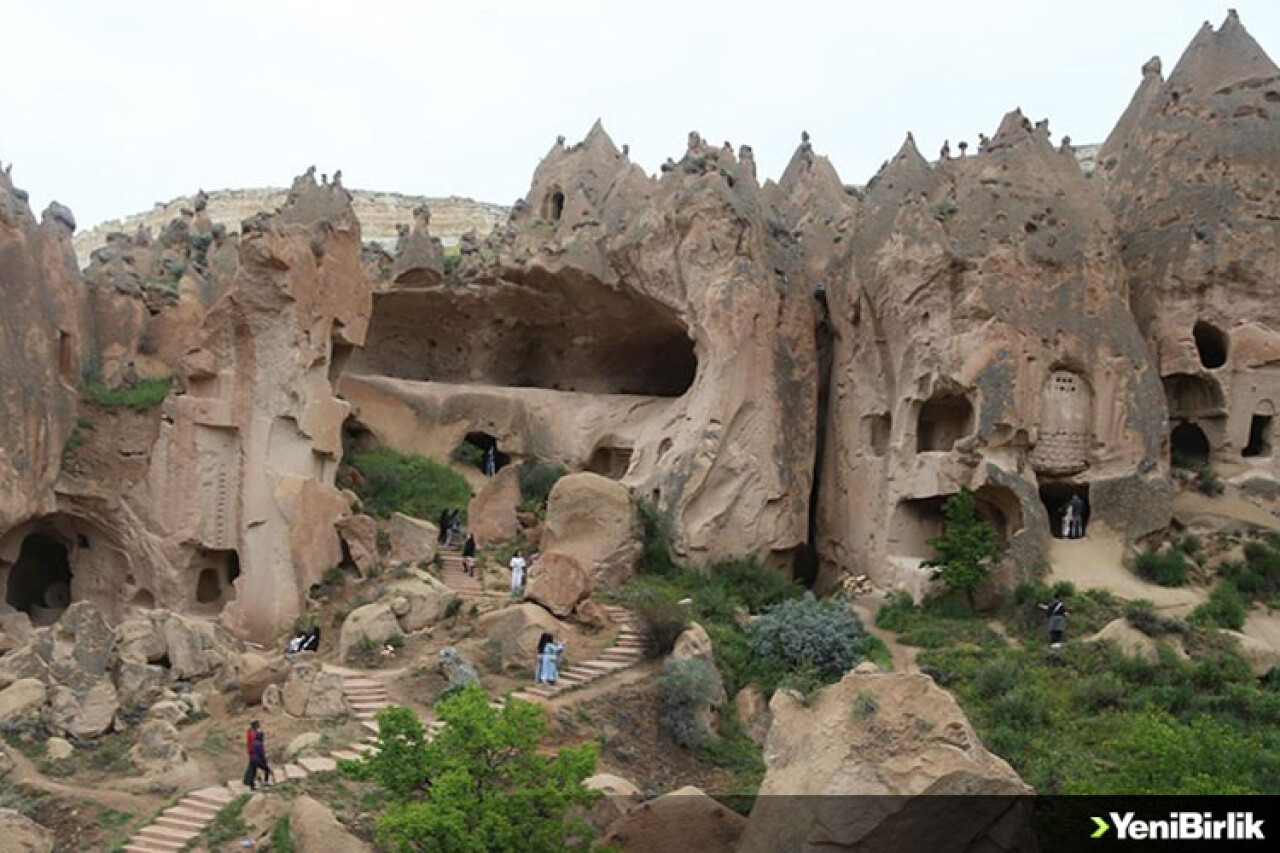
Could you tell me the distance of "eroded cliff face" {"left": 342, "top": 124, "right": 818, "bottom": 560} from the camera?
23.5 metres

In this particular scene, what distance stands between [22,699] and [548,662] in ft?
21.5

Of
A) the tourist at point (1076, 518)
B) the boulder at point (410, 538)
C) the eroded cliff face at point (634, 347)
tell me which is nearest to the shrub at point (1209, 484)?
the tourist at point (1076, 518)

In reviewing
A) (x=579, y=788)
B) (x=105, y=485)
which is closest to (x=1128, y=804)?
(x=579, y=788)

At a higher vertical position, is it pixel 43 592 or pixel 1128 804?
pixel 1128 804

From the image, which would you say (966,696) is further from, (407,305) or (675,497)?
(407,305)

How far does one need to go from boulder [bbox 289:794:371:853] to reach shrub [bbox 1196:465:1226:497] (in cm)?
1834

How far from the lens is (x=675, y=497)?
23.0m

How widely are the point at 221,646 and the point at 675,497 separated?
873cm

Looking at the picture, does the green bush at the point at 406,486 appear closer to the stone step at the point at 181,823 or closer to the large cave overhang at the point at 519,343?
the large cave overhang at the point at 519,343

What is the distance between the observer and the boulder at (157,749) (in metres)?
13.5

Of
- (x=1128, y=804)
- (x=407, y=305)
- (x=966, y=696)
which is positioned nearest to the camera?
(x=1128, y=804)

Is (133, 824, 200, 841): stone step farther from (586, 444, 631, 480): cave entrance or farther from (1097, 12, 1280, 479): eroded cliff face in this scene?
(1097, 12, 1280, 479): eroded cliff face

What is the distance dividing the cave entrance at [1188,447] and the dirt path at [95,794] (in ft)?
65.4

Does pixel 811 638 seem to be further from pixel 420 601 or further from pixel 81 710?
pixel 81 710
